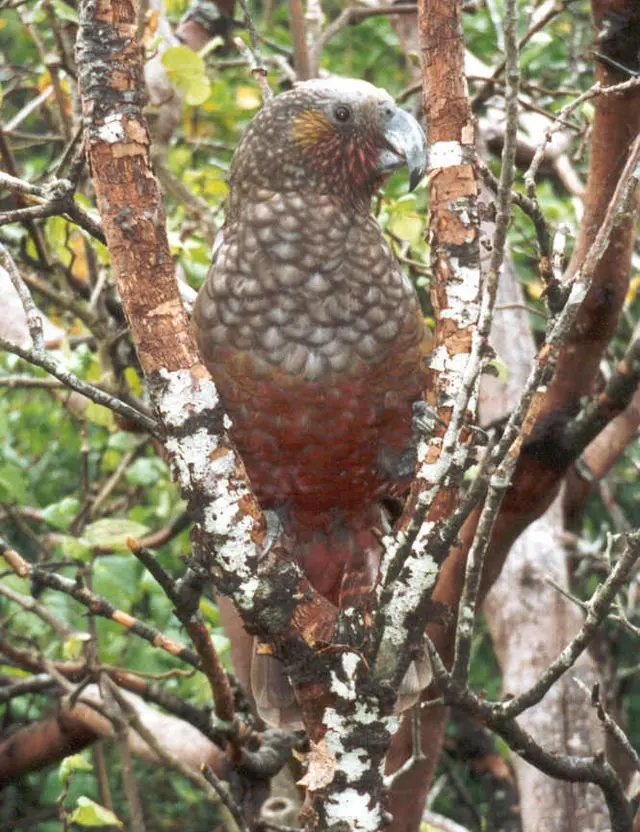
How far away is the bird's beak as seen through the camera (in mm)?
1972

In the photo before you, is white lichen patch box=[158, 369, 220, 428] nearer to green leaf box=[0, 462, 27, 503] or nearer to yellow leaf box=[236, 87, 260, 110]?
green leaf box=[0, 462, 27, 503]

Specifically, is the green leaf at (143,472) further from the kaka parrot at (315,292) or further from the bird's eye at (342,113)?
the bird's eye at (342,113)

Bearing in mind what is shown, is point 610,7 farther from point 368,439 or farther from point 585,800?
point 585,800

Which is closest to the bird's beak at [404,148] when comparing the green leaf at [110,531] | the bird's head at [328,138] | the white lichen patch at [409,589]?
the bird's head at [328,138]

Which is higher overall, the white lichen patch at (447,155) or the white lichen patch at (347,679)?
the white lichen patch at (447,155)

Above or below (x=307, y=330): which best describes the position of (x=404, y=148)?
above

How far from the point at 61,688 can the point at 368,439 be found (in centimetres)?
115

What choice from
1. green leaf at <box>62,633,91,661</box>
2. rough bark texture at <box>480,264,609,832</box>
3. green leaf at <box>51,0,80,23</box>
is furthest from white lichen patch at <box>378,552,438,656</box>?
green leaf at <box>51,0,80,23</box>

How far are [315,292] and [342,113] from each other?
0.34 m

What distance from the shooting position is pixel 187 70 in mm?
2459

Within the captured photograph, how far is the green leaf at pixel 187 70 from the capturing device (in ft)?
7.95

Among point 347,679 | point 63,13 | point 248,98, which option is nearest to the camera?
point 347,679

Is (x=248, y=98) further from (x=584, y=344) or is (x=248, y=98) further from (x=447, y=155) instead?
(x=447, y=155)

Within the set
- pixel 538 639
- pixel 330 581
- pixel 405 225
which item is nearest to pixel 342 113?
pixel 405 225
